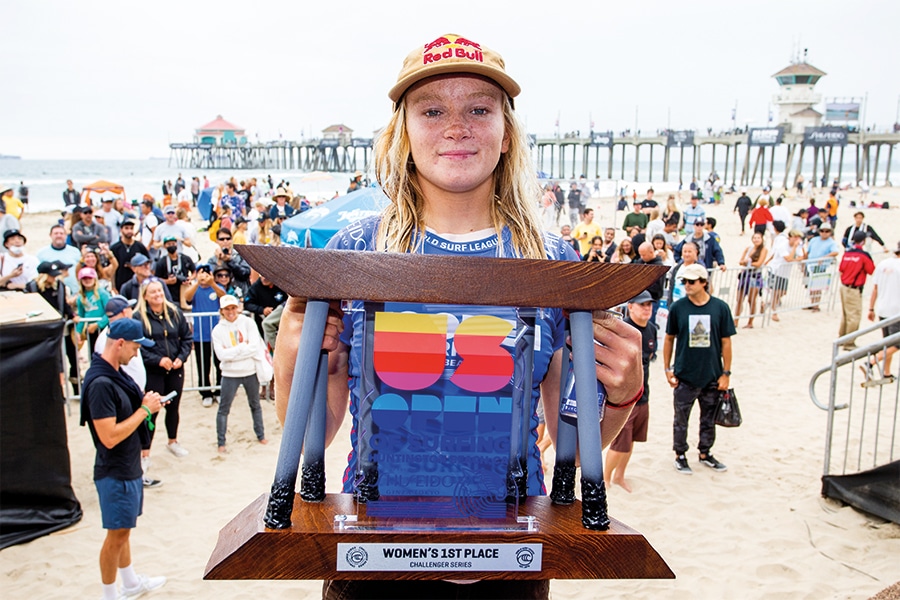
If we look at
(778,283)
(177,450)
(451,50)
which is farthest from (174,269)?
(778,283)

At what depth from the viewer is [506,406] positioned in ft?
4.73

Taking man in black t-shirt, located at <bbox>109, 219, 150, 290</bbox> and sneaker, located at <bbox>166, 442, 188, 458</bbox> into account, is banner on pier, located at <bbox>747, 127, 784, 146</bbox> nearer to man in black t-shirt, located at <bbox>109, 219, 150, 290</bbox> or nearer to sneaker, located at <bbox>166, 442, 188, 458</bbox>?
man in black t-shirt, located at <bbox>109, 219, 150, 290</bbox>

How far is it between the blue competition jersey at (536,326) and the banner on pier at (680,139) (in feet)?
221

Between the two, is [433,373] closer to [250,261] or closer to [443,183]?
[250,261]

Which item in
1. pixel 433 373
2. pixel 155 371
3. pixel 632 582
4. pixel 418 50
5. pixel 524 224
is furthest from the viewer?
pixel 155 371

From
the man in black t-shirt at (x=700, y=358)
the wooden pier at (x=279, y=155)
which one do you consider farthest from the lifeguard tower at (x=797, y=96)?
the man in black t-shirt at (x=700, y=358)

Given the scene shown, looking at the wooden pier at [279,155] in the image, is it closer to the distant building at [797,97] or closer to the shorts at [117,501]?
the distant building at [797,97]

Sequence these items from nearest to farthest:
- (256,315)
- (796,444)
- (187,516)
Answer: (187,516)
(796,444)
(256,315)

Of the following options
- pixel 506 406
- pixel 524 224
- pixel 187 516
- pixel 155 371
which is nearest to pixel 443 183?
pixel 524 224

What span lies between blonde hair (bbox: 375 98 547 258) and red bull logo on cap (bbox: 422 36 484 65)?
0.18 metres

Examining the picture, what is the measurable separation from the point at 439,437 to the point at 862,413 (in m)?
8.58

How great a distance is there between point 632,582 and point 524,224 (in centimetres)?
427

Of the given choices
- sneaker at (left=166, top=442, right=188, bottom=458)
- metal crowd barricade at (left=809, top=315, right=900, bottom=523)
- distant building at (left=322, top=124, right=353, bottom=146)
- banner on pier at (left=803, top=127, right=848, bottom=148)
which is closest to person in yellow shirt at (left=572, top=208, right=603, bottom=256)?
metal crowd barricade at (left=809, top=315, right=900, bottom=523)

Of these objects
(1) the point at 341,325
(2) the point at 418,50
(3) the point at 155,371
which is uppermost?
(2) the point at 418,50
